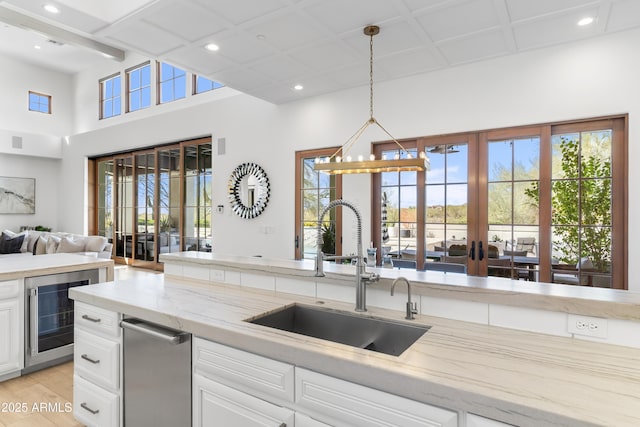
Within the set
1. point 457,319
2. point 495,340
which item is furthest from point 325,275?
point 495,340

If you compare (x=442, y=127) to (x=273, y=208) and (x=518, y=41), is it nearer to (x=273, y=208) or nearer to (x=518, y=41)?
(x=518, y=41)

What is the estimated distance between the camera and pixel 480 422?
0.92 meters

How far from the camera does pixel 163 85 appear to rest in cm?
693

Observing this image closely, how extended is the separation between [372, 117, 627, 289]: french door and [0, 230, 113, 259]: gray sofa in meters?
4.94

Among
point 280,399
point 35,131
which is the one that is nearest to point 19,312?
point 280,399

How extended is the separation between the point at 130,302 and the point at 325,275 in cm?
100

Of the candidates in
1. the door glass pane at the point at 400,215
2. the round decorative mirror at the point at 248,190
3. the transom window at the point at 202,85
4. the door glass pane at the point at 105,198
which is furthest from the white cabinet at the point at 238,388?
the door glass pane at the point at 105,198

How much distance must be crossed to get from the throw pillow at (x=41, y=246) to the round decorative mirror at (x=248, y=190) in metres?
3.95

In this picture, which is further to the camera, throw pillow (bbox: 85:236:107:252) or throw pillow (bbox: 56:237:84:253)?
throw pillow (bbox: 85:236:107:252)

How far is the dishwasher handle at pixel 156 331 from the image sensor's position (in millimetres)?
1546

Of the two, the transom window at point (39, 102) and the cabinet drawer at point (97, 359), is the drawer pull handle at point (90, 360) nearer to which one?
the cabinet drawer at point (97, 359)

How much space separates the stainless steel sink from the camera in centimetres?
150

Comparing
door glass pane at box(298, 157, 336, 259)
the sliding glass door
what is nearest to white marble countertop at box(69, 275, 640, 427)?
door glass pane at box(298, 157, 336, 259)

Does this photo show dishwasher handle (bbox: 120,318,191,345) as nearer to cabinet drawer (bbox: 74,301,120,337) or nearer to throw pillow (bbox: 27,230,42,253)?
cabinet drawer (bbox: 74,301,120,337)
